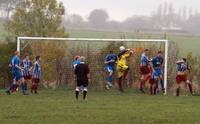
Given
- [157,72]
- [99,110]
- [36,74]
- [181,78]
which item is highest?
[157,72]

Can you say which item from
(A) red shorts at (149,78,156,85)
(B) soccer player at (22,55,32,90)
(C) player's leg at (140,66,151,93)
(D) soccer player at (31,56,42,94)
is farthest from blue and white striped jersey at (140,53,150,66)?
(B) soccer player at (22,55,32,90)

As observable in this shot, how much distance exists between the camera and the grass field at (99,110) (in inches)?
654

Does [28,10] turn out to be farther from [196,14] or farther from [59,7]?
[196,14]

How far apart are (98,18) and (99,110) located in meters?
86.3

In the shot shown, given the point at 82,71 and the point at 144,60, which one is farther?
the point at 144,60

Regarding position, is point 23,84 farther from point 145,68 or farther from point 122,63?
point 145,68

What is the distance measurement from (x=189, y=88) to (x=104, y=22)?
7770 cm

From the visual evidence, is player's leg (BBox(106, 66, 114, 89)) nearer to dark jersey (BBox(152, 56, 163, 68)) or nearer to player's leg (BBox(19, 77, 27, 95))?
dark jersey (BBox(152, 56, 163, 68))

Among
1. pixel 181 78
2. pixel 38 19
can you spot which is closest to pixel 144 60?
pixel 181 78

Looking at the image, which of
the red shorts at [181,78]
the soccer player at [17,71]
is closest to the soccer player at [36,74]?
the soccer player at [17,71]

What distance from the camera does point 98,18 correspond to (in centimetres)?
10506

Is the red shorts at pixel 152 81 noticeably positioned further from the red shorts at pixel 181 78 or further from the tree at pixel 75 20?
the tree at pixel 75 20

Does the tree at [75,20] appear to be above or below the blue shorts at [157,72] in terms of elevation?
above

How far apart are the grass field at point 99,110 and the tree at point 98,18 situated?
7904cm
